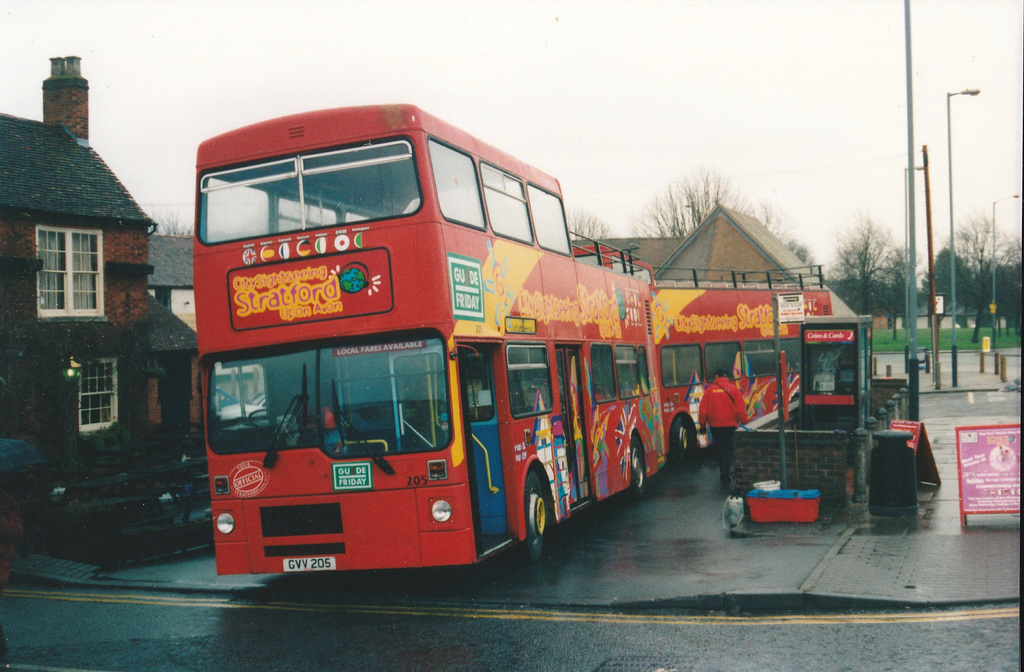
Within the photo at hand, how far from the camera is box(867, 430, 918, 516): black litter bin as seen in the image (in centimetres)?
1076

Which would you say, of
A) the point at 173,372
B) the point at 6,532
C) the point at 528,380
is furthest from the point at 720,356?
the point at 173,372

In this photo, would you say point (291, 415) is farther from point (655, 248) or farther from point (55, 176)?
point (655, 248)

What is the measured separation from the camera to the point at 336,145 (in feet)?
27.9

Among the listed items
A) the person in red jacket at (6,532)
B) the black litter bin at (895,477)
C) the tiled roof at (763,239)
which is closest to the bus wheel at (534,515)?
the black litter bin at (895,477)

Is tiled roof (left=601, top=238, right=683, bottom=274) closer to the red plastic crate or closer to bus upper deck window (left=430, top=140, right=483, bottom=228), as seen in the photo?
the red plastic crate

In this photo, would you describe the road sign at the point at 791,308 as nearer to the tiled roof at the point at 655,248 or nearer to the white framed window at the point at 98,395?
the white framed window at the point at 98,395

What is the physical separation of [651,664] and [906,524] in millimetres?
5324

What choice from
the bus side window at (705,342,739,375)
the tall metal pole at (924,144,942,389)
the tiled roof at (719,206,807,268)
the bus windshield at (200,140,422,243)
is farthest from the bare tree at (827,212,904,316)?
the bus windshield at (200,140,422,243)

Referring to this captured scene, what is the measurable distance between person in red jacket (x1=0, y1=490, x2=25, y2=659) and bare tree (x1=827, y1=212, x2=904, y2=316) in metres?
62.4

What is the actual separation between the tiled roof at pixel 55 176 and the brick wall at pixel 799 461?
1648cm

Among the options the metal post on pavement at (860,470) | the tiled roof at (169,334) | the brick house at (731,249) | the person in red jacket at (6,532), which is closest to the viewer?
the person in red jacket at (6,532)

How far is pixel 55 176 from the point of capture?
2208 cm

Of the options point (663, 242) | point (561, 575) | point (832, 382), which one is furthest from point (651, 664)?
point (663, 242)

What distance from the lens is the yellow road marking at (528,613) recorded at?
22.9ft
